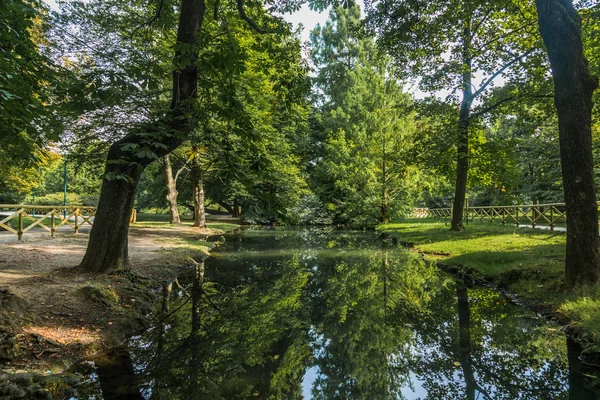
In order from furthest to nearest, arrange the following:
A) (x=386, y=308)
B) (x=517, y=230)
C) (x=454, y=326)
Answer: (x=517, y=230) < (x=386, y=308) < (x=454, y=326)

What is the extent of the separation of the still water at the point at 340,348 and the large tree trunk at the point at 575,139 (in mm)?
1293

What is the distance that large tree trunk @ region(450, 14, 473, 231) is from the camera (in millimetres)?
13461

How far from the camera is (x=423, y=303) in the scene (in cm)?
727

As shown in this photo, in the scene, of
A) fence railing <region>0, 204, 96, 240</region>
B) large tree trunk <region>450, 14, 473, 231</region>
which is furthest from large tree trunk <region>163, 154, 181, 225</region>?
large tree trunk <region>450, 14, 473, 231</region>

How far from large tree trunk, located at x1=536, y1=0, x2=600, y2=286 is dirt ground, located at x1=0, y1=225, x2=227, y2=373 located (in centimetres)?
740

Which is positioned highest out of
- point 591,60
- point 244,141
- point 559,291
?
point 591,60

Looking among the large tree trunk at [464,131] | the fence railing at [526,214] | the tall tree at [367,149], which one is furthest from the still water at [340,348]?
the tall tree at [367,149]

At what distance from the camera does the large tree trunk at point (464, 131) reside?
1346 cm

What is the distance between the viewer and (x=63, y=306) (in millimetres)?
5562

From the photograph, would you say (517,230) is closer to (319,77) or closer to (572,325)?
(572,325)

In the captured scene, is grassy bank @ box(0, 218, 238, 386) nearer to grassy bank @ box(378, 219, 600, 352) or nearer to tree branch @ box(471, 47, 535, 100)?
grassy bank @ box(378, 219, 600, 352)

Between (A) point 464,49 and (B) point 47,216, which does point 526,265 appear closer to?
(A) point 464,49

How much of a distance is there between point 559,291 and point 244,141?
6164 millimetres

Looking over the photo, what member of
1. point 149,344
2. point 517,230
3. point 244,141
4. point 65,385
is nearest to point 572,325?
point 244,141
